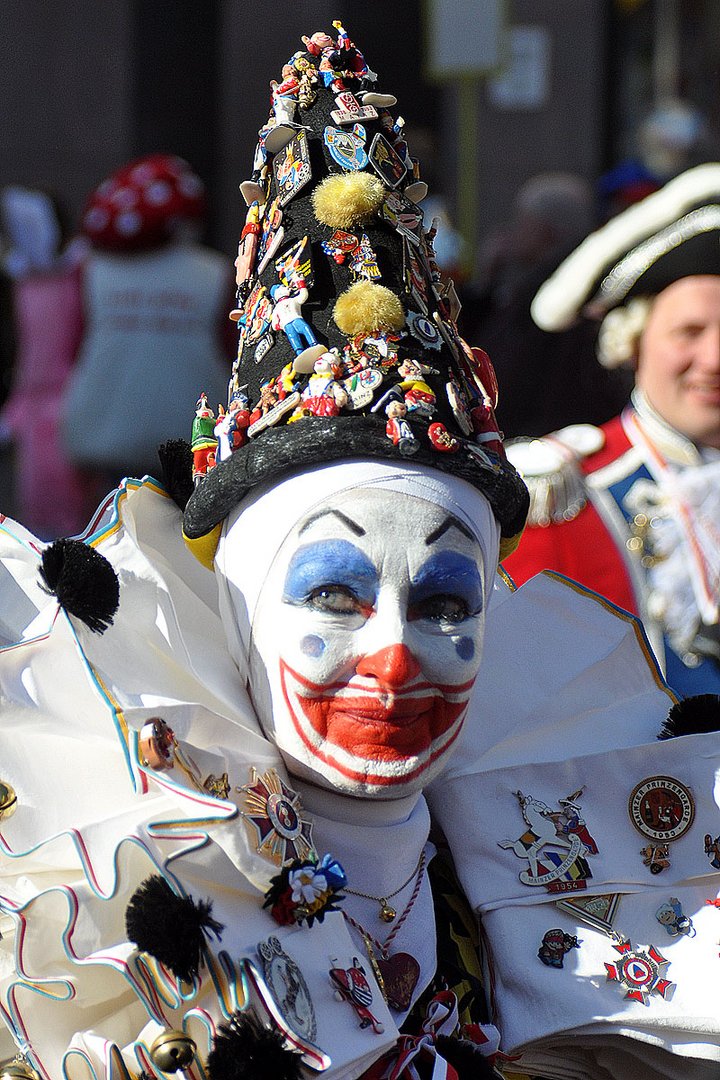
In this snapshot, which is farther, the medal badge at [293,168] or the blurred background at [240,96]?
the blurred background at [240,96]

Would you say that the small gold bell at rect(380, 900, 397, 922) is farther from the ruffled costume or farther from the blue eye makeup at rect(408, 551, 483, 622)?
the blue eye makeup at rect(408, 551, 483, 622)

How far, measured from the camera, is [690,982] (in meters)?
2.63

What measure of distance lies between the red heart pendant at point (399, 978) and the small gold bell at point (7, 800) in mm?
557

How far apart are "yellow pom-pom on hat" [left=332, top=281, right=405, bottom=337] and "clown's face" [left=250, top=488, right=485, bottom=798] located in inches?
9.6

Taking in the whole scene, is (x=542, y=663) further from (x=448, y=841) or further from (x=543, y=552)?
(x=543, y=552)

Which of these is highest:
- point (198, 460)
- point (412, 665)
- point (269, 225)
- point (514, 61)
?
point (269, 225)

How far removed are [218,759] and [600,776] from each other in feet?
2.31

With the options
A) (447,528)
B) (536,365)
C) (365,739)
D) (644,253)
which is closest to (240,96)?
(536,365)

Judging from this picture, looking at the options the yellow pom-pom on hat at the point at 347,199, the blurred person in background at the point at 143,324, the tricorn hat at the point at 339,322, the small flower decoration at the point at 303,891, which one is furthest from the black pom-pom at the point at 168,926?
the blurred person in background at the point at 143,324

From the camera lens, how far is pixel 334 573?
2416mm

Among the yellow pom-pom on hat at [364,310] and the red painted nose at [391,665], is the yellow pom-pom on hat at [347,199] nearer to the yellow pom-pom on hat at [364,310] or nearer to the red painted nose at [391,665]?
the yellow pom-pom on hat at [364,310]

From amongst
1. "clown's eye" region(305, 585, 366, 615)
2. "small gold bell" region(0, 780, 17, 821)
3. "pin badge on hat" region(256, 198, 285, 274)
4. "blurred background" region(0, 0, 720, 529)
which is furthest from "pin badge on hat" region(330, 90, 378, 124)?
"blurred background" region(0, 0, 720, 529)

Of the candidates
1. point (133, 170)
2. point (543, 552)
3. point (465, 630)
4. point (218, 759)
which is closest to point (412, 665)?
point (465, 630)

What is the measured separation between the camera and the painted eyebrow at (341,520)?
7.97 ft
